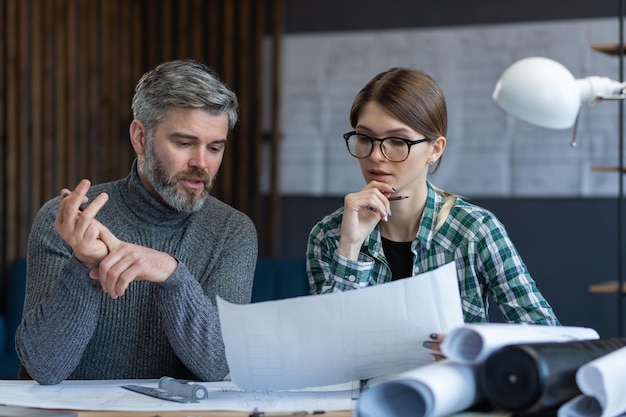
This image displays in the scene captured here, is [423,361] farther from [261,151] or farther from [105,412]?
[261,151]

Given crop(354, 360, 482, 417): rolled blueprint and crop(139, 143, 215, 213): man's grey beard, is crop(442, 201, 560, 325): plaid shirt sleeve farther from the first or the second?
crop(354, 360, 482, 417): rolled blueprint

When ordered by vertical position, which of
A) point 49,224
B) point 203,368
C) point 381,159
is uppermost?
point 381,159

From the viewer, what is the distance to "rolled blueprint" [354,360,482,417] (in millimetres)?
1147

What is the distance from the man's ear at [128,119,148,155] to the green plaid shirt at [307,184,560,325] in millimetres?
510

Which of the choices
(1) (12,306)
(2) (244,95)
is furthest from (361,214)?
(2) (244,95)

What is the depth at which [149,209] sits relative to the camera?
2205 millimetres

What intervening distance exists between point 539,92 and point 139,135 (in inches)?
44.8

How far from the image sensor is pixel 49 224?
2.09 metres

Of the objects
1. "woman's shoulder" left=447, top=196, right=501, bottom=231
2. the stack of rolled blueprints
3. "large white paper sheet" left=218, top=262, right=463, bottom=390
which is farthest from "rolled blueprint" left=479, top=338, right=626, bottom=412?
"woman's shoulder" left=447, top=196, right=501, bottom=231

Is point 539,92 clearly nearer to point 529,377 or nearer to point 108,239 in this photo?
point 529,377

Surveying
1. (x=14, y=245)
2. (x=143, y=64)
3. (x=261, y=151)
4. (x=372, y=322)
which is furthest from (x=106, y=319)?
(x=143, y=64)

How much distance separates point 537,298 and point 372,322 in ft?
2.30

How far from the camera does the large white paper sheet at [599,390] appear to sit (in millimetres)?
1170

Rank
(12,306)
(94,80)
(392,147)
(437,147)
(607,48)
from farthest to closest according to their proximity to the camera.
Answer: (94,80) → (12,306) → (607,48) → (437,147) → (392,147)
